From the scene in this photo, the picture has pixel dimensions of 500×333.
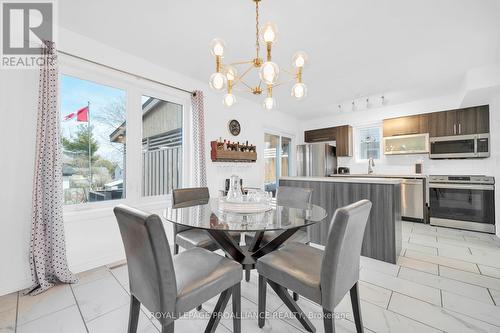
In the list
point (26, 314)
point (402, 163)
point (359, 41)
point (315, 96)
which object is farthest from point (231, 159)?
point (402, 163)

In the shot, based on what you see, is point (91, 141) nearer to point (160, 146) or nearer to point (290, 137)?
point (160, 146)

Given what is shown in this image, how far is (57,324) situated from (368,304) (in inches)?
93.3

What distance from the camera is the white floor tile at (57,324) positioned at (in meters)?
1.48

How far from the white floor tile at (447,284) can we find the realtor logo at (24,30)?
423 cm

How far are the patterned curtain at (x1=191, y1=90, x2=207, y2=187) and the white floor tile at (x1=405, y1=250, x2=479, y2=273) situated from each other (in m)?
2.91

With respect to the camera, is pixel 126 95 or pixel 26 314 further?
pixel 126 95

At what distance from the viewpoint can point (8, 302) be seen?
1.77 metres

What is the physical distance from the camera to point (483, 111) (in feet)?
12.0

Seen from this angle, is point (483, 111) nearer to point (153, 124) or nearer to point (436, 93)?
point (436, 93)

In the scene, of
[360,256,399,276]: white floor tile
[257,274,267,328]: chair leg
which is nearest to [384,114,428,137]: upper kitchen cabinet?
[360,256,399,276]: white floor tile

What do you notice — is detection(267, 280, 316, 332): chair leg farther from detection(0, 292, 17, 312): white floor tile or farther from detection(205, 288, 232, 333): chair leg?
detection(0, 292, 17, 312): white floor tile

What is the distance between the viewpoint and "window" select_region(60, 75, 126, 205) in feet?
7.59

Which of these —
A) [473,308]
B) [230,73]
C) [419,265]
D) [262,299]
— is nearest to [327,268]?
[262,299]

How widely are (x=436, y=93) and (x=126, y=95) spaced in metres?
5.22
